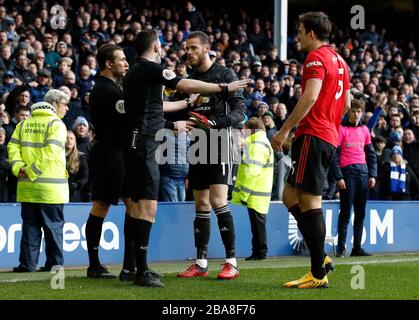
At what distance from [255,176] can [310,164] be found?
5593 millimetres

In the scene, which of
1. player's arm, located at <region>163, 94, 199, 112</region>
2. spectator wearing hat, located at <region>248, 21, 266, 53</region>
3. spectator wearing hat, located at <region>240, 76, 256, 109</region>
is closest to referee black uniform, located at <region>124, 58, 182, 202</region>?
player's arm, located at <region>163, 94, 199, 112</region>

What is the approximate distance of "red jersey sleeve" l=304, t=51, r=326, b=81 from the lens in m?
8.02

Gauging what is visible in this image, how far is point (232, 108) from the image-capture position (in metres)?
9.30

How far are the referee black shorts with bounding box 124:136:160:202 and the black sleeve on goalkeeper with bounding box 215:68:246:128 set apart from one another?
102 centimetres

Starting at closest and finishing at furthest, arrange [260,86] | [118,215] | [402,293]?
[402,293], [118,215], [260,86]

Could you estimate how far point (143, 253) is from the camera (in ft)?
27.2

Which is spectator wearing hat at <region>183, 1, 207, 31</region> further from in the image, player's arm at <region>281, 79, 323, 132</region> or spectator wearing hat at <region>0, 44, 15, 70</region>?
player's arm at <region>281, 79, 323, 132</region>

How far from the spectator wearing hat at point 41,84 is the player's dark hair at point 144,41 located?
21.2 ft

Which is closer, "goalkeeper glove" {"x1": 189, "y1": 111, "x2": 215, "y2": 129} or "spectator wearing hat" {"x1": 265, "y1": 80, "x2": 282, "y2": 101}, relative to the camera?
"goalkeeper glove" {"x1": 189, "y1": 111, "x2": 215, "y2": 129}

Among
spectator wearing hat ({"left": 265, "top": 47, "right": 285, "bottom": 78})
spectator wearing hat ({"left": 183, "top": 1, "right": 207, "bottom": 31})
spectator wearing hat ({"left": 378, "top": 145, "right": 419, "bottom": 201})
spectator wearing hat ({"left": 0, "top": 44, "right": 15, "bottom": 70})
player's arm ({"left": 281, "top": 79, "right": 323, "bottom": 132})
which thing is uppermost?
spectator wearing hat ({"left": 183, "top": 1, "right": 207, "bottom": 31})

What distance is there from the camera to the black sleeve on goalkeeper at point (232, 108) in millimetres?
9125

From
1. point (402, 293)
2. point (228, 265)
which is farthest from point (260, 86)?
point (402, 293)

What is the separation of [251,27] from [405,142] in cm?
844
